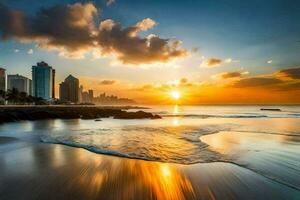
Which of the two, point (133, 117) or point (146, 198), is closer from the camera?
point (146, 198)

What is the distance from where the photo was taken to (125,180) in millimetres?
5418

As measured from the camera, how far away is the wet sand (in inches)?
178

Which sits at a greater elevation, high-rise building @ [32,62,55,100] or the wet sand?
high-rise building @ [32,62,55,100]

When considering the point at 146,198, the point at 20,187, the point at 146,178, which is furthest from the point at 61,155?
the point at 146,198

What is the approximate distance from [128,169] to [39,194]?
2.86m

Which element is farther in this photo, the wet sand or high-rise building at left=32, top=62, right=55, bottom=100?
high-rise building at left=32, top=62, right=55, bottom=100

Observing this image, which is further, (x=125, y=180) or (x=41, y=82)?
(x=41, y=82)

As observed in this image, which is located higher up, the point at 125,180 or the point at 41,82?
the point at 41,82

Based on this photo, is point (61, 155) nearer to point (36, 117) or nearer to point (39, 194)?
point (39, 194)

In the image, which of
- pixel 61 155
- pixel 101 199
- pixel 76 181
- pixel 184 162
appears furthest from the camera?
pixel 61 155

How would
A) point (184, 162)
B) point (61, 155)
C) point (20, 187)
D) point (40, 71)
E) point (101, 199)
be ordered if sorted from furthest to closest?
point (40, 71)
point (61, 155)
point (184, 162)
point (20, 187)
point (101, 199)

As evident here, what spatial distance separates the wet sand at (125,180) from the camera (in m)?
4.52

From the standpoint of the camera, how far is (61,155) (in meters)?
8.12

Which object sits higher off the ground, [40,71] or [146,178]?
[40,71]
